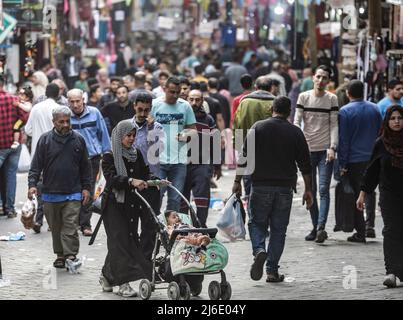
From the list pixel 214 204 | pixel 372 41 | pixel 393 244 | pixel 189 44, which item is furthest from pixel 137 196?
pixel 189 44

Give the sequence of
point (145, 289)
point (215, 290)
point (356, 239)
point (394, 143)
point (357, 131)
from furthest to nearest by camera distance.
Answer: point (356, 239)
point (357, 131)
point (394, 143)
point (145, 289)
point (215, 290)

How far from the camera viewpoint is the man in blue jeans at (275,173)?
12.1m

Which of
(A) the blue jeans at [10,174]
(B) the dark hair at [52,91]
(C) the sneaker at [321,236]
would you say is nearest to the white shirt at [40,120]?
(B) the dark hair at [52,91]

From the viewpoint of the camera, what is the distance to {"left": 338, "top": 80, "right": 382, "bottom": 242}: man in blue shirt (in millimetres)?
14789

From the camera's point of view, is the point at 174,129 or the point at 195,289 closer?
the point at 195,289

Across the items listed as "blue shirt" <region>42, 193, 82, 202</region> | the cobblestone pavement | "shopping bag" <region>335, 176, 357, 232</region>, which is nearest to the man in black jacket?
"blue shirt" <region>42, 193, 82, 202</region>

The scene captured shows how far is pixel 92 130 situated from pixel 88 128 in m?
0.07

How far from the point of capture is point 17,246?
14766mm

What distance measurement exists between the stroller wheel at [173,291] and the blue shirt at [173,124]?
11.8ft

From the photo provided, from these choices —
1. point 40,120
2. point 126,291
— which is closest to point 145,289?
point 126,291

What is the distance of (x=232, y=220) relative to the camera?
1245 centimetres

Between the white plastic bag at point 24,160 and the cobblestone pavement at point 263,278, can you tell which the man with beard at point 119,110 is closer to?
the cobblestone pavement at point 263,278

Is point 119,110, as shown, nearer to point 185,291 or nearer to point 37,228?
point 37,228
